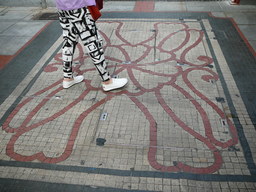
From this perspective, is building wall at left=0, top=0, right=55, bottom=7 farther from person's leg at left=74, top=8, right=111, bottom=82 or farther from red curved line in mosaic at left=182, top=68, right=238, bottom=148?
red curved line in mosaic at left=182, top=68, right=238, bottom=148

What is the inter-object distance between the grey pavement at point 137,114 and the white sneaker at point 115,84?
91mm

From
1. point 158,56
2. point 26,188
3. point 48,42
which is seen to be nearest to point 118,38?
point 158,56

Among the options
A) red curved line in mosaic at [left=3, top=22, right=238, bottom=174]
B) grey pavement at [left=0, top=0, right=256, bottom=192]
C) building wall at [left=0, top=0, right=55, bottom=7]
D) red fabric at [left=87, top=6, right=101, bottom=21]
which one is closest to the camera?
grey pavement at [left=0, top=0, right=256, bottom=192]

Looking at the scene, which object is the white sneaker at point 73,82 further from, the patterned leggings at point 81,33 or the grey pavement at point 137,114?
the patterned leggings at point 81,33

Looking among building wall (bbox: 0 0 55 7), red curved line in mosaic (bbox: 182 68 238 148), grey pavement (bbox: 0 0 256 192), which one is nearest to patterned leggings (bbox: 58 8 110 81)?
grey pavement (bbox: 0 0 256 192)

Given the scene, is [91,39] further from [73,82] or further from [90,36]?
[73,82]

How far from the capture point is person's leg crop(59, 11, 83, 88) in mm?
3201

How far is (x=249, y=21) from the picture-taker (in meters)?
5.90

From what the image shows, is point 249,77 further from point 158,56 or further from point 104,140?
point 104,140

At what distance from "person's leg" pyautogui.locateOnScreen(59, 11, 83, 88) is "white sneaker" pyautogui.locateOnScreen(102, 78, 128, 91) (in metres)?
0.55

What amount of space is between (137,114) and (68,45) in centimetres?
143

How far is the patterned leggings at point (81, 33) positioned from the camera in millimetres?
3090

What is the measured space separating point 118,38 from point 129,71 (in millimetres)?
1396

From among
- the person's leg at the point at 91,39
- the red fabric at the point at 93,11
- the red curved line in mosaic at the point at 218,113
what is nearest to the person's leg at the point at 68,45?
the person's leg at the point at 91,39
